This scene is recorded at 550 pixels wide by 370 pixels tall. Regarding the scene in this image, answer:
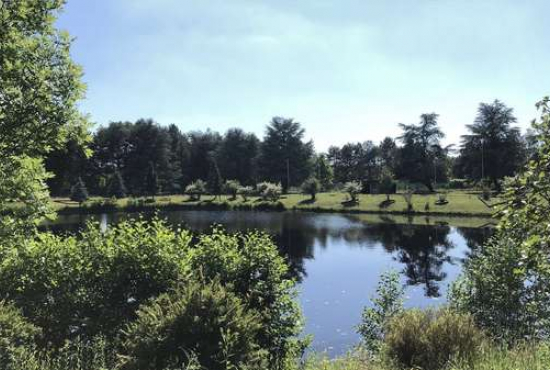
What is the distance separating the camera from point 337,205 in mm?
64312

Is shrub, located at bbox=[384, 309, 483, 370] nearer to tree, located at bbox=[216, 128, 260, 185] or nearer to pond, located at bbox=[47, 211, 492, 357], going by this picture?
pond, located at bbox=[47, 211, 492, 357]

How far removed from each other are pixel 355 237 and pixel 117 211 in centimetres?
3941

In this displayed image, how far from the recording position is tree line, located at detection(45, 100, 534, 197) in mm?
77500

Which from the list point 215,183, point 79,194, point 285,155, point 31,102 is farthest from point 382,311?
point 285,155

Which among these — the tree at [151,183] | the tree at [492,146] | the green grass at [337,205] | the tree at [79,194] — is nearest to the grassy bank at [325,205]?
the green grass at [337,205]

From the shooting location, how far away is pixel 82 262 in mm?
8336

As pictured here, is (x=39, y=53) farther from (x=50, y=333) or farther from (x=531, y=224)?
(x=531, y=224)

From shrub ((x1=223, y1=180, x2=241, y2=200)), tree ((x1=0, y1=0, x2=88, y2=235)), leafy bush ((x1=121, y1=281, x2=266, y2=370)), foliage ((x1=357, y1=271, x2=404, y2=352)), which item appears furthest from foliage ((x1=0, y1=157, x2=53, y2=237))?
shrub ((x1=223, y1=180, x2=241, y2=200))

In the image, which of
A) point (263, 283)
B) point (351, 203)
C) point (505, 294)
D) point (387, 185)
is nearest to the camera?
point (263, 283)

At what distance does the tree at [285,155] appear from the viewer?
89.3m

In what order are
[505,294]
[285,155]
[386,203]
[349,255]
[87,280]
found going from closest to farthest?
[87,280] < [505,294] < [349,255] < [386,203] < [285,155]

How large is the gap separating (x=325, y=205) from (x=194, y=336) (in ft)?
196

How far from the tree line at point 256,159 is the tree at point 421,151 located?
17cm

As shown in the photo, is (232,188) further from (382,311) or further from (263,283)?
(263,283)
